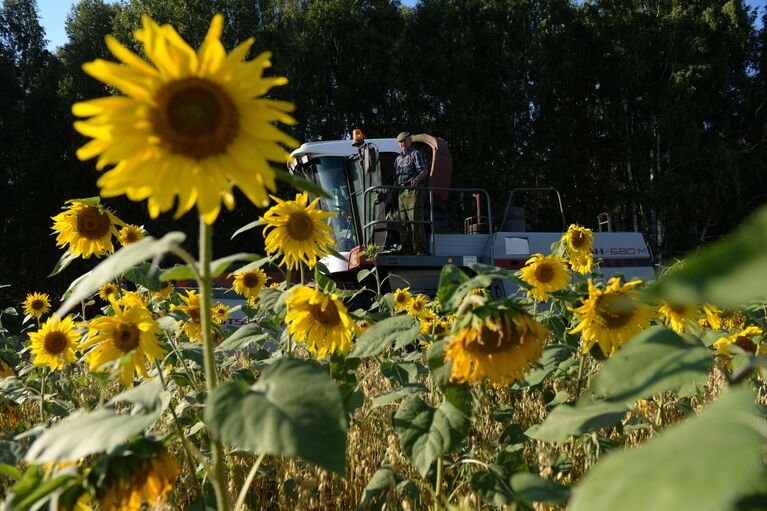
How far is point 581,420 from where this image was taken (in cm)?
96

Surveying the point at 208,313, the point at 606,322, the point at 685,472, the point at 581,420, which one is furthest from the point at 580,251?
the point at 685,472

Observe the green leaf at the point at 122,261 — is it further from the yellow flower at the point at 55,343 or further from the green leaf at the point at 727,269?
the yellow flower at the point at 55,343

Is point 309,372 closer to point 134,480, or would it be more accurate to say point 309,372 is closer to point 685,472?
point 134,480

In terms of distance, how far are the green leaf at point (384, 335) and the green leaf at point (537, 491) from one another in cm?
44

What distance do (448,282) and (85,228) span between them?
78.4 inches

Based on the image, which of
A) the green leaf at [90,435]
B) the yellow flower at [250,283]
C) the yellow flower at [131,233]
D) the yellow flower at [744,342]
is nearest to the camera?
the green leaf at [90,435]

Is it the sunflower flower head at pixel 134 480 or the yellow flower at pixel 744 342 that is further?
the yellow flower at pixel 744 342

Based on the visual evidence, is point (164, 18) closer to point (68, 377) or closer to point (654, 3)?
point (654, 3)

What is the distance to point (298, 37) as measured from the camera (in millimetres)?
22438

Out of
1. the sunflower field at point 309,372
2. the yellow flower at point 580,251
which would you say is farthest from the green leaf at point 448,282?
the yellow flower at point 580,251

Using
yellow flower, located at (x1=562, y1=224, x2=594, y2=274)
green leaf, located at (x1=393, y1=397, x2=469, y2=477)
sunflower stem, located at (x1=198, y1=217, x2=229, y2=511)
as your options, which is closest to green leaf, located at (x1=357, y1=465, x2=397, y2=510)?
green leaf, located at (x1=393, y1=397, x2=469, y2=477)

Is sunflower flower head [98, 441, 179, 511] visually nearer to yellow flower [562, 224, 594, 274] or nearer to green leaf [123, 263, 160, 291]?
green leaf [123, 263, 160, 291]

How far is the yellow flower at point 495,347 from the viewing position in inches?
48.1

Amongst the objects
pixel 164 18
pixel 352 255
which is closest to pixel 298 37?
pixel 164 18
